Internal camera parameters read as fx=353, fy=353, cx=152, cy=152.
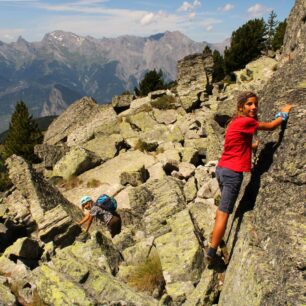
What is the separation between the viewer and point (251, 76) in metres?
39.5

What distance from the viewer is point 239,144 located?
379 inches

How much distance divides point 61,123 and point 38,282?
3178 cm

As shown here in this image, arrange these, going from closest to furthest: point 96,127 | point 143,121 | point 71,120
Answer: point 143,121 → point 96,127 → point 71,120

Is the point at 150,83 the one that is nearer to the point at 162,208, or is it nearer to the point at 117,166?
the point at 117,166

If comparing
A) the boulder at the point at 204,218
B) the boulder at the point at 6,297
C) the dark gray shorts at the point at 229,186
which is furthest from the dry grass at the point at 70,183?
the dark gray shorts at the point at 229,186

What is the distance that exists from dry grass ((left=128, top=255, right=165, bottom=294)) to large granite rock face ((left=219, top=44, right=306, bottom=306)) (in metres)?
2.32

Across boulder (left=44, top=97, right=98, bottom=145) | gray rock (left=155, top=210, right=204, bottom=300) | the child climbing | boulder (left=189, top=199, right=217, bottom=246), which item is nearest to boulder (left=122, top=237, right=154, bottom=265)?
gray rock (left=155, top=210, right=204, bottom=300)

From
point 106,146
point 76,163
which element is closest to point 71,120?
point 106,146

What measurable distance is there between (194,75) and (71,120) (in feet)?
48.6

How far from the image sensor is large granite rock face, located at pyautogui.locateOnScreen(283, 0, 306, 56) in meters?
20.7

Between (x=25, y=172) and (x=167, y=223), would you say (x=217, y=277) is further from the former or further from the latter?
(x=25, y=172)

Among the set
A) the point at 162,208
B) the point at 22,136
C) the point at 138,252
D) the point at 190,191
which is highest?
the point at 162,208

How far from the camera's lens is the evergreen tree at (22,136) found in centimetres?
4597

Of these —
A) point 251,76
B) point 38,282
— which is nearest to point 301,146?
point 38,282
